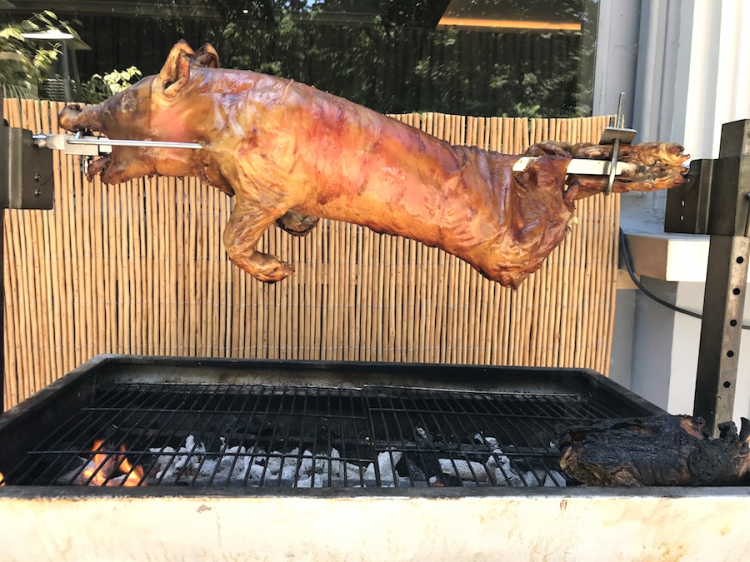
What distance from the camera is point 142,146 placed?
1.63 metres

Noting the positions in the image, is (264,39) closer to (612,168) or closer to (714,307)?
(612,168)

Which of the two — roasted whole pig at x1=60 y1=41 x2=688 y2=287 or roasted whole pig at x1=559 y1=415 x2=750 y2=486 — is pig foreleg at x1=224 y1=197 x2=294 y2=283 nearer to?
roasted whole pig at x1=60 y1=41 x2=688 y2=287

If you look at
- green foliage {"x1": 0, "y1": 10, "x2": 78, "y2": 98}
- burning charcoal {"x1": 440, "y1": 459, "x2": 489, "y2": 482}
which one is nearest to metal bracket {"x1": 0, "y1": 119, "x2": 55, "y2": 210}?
burning charcoal {"x1": 440, "y1": 459, "x2": 489, "y2": 482}

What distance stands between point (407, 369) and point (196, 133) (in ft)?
4.75

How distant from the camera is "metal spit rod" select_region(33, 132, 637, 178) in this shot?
1.55m

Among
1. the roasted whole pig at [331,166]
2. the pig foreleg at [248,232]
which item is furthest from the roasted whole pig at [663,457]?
the pig foreleg at [248,232]

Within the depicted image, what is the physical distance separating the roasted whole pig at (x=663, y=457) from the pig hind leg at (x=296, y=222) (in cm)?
126

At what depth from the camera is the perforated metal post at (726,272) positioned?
160 centimetres

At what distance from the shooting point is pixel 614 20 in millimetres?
3678

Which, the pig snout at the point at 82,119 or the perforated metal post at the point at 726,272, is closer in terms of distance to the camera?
the perforated metal post at the point at 726,272

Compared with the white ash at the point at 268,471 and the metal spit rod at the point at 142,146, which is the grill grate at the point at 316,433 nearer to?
the white ash at the point at 268,471

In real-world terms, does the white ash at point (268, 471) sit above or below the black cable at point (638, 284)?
below

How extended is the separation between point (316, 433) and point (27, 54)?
13.0ft

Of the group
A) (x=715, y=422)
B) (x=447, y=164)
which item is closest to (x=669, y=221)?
(x=715, y=422)
